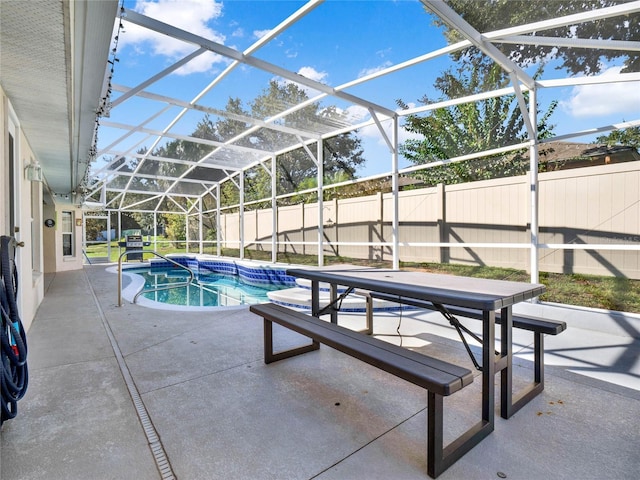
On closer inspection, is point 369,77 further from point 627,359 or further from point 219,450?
point 219,450

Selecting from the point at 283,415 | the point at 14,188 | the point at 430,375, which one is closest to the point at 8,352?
the point at 283,415

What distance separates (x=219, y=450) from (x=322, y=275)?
151cm

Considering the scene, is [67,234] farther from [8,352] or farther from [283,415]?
[283,415]

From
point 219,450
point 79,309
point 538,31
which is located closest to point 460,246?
point 538,31

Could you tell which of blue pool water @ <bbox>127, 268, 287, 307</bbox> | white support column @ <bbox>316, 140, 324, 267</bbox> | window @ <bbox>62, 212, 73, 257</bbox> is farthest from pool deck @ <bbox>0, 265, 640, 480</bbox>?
window @ <bbox>62, 212, 73, 257</bbox>

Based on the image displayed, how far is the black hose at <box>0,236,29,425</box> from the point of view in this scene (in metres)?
1.71

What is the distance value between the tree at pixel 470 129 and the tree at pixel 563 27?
68cm

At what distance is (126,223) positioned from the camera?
17.8 m

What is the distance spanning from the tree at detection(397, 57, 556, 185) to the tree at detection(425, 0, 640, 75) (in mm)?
677

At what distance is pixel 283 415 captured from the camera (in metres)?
1.98

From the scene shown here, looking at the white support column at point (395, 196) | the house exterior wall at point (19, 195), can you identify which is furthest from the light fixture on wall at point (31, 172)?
the white support column at point (395, 196)

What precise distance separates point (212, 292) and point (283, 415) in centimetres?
659

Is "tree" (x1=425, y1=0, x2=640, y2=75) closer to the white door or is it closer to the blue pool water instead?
the white door

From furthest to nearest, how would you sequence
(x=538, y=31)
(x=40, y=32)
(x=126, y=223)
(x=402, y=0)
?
(x=126, y=223), (x=402, y=0), (x=538, y=31), (x=40, y=32)
